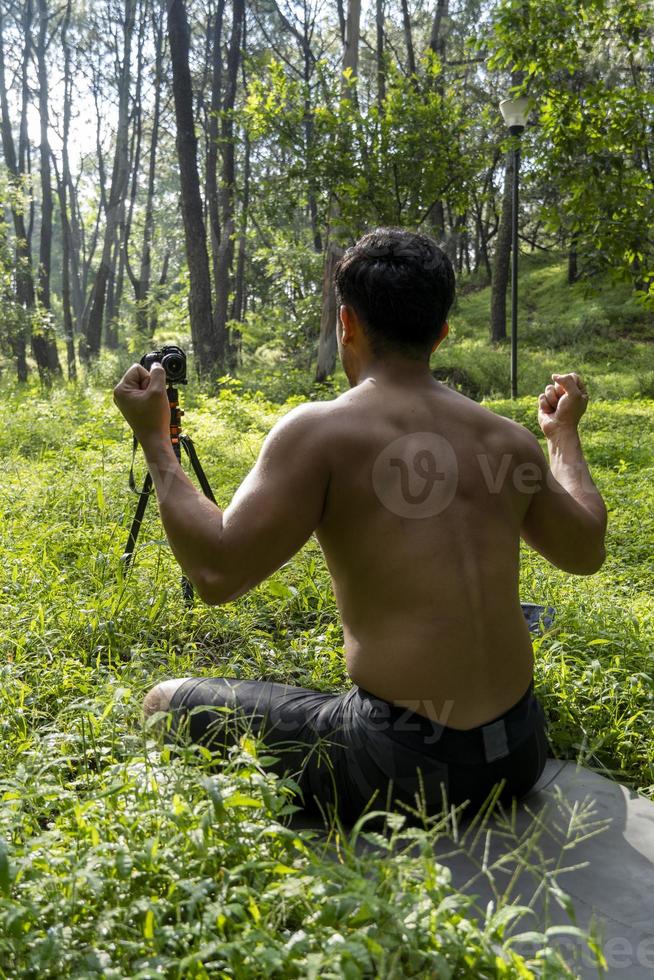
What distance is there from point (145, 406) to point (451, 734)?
3.39ft

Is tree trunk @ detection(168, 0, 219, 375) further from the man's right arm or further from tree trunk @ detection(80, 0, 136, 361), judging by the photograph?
the man's right arm

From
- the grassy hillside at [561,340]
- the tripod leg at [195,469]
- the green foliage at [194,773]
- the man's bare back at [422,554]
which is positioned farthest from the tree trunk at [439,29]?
the man's bare back at [422,554]

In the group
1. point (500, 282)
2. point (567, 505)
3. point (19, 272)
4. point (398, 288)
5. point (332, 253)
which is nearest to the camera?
point (398, 288)

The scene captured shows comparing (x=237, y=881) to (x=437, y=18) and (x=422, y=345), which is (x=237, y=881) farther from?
(x=437, y=18)

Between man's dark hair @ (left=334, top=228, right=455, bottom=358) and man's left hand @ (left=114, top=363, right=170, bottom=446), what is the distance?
1.63 ft

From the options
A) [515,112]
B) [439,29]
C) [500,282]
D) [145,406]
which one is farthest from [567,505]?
[439,29]

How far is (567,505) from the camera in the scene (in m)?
2.15

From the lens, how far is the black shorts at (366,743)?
1.88 metres

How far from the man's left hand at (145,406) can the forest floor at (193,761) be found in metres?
0.67

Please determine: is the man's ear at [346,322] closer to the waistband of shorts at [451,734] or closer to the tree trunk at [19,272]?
the waistband of shorts at [451,734]

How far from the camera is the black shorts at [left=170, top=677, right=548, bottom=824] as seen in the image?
6.16 feet

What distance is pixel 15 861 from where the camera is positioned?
4.99 ft

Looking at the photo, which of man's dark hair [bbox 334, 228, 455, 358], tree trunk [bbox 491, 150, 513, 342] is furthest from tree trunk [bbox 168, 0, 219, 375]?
man's dark hair [bbox 334, 228, 455, 358]

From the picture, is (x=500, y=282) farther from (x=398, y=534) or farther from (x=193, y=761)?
(x=193, y=761)
